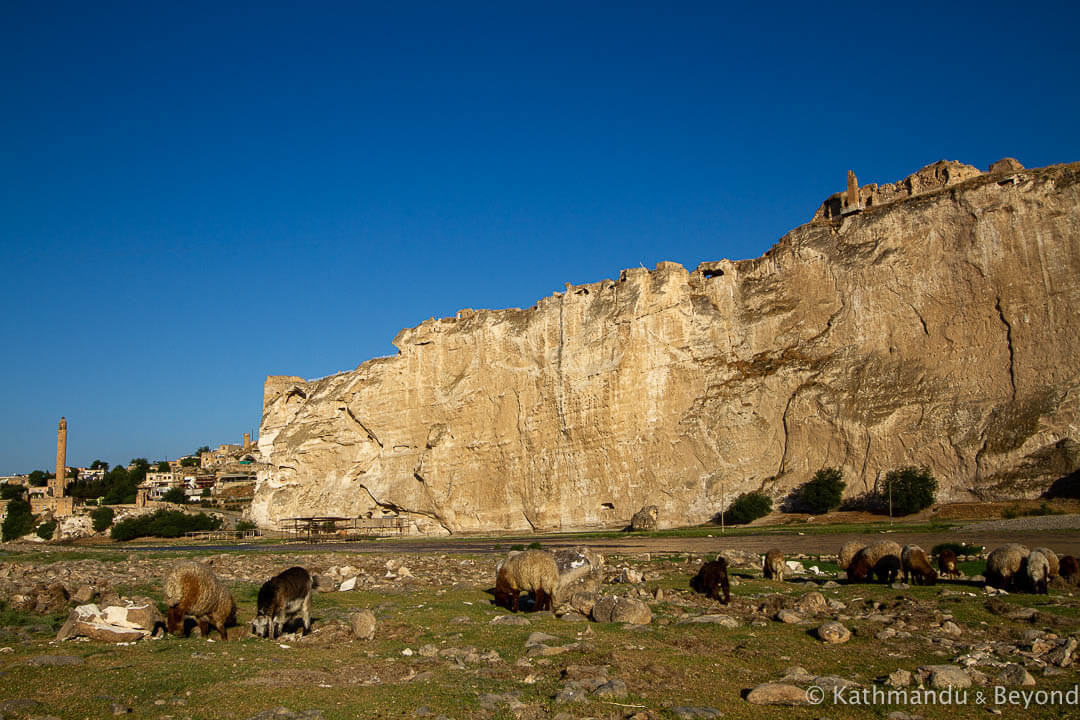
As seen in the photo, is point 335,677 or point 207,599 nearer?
point 335,677

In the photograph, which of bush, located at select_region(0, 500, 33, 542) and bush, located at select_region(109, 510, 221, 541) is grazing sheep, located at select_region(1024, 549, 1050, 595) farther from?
bush, located at select_region(0, 500, 33, 542)

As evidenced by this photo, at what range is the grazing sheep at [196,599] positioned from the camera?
39.2ft

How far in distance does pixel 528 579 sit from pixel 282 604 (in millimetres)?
4646

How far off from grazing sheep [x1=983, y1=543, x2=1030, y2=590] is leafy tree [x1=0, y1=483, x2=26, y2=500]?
429ft

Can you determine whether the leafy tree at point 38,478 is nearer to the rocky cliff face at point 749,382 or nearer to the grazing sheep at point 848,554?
the rocky cliff face at point 749,382

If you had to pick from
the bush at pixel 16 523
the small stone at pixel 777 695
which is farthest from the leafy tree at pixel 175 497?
the small stone at pixel 777 695

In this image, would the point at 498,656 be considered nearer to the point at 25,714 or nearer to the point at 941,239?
the point at 25,714

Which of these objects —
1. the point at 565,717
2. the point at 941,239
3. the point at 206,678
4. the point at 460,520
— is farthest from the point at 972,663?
the point at 460,520

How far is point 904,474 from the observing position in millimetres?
42438

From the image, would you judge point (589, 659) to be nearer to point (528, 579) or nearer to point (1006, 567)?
point (528, 579)

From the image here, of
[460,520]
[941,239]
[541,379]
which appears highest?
[941,239]

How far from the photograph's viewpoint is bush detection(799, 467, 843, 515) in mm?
44562

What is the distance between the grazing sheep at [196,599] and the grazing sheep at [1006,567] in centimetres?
1454

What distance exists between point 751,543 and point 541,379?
27.9m
